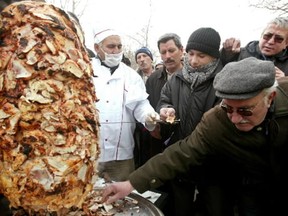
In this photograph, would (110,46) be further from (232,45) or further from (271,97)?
(271,97)

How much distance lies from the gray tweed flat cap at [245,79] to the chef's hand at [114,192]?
91 centimetres

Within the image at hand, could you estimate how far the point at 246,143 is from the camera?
2340mm

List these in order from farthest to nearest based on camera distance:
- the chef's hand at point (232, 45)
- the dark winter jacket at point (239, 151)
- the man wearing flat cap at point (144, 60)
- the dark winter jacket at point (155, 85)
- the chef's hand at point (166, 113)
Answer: the man wearing flat cap at point (144, 60), the dark winter jacket at point (155, 85), the chef's hand at point (232, 45), the chef's hand at point (166, 113), the dark winter jacket at point (239, 151)

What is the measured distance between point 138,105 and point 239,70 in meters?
1.25

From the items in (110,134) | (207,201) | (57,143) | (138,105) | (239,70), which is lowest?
(207,201)

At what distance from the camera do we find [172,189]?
3064mm

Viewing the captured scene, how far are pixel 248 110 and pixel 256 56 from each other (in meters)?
1.18

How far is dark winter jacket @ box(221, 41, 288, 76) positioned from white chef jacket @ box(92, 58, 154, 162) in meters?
0.93

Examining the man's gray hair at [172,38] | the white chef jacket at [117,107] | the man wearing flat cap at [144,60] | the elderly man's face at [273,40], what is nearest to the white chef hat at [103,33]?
the white chef jacket at [117,107]

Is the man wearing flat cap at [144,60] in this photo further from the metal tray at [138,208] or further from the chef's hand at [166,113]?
the metal tray at [138,208]

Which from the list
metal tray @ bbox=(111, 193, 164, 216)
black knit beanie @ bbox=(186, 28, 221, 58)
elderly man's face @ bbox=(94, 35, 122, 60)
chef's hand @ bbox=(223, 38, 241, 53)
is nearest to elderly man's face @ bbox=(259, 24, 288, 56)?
chef's hand @ bbox=(223, 38, 241, 53)

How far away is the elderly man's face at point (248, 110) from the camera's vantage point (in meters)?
2.13

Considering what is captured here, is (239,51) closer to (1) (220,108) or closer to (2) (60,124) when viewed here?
(1) (220,108)

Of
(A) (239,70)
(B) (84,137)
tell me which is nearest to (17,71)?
(B) (84,137)
